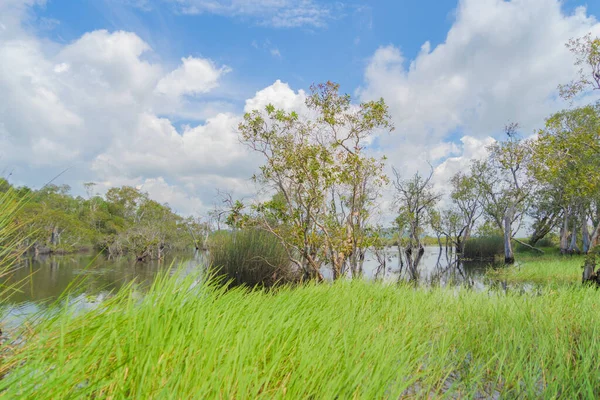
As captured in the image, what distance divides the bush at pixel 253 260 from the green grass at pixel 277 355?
6.39m

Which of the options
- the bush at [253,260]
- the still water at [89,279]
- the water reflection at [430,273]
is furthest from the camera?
the water reflection at [430,273]

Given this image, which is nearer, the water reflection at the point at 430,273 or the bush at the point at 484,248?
the water reflection at the point at 430,273

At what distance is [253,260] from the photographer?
11312 millimetres

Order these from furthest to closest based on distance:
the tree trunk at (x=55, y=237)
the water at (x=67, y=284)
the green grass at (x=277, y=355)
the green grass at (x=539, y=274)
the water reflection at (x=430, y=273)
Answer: the tree trunk at (x=55, y=237) < the water reflection at (x=430, y=273) < the green grass at (x=539, y=274) < the water at (x=67, y=284) < the green grass at (x=277, y=355)

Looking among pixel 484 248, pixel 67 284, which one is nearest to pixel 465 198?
pixel 484 248

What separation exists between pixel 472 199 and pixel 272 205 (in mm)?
21066

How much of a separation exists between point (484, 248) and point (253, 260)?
2525cm

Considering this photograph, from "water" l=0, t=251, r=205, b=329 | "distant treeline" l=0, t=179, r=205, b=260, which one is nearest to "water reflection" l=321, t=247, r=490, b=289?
"water" l=0, t=251, r=205, b=329

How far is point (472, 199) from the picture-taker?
25.7 m

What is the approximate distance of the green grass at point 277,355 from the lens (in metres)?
1.70

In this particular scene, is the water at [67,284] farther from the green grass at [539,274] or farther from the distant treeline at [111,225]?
the green grass at [539,274]

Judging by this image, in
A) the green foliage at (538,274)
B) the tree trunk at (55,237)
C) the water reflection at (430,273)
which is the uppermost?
the tree trunk at (55,237)

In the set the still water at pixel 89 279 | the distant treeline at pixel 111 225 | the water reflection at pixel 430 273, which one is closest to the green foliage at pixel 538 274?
the water reflection at pixel 430 273

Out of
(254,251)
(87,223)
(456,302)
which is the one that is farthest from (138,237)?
(456,302)
